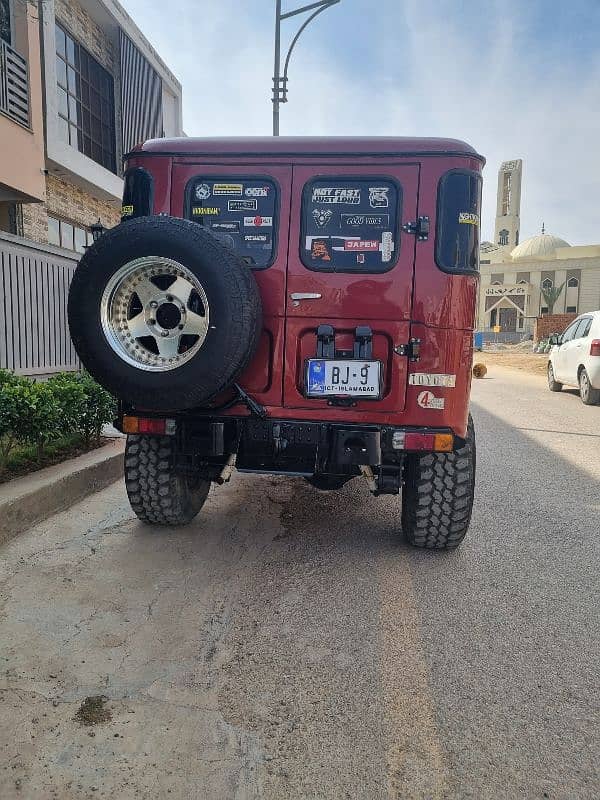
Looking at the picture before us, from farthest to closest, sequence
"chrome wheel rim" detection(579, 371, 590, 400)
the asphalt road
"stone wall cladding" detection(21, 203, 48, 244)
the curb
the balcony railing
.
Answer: "chrome wheel rim" detection(579, 371, 590, 400) < "stone wall cladding" detection(21, 203, 48, 244) < the balcony railing < the curb < the asphalt road

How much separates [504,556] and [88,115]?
1175 cm

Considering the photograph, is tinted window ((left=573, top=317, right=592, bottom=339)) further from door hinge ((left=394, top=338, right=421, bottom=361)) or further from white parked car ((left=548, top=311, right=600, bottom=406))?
door hinge ((left=394, top=338, right=421, bottom=361))

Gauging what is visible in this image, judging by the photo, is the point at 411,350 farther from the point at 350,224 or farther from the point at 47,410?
the point at 47,410

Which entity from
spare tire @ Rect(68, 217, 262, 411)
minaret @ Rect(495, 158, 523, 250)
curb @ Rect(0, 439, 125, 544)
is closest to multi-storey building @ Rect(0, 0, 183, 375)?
curb @ Rect(0, 439, 125, 544)

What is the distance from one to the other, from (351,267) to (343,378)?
2.07 feet

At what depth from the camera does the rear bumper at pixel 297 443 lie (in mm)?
3318

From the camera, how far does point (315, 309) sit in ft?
11.1

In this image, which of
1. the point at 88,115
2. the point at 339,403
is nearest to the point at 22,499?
the point at 339,403

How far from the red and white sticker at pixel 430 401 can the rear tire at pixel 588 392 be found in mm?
9413

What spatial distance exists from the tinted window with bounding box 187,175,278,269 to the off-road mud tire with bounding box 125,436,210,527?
1271 millimetres

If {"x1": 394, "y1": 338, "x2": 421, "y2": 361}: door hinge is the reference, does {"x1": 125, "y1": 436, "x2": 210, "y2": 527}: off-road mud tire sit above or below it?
below

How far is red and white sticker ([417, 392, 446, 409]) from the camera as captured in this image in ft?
10.9

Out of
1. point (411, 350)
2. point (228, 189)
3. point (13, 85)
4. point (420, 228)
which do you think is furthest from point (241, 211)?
point (13, 85)

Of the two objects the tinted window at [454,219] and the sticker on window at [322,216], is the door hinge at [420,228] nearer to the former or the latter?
the tinted window at [454,219]
